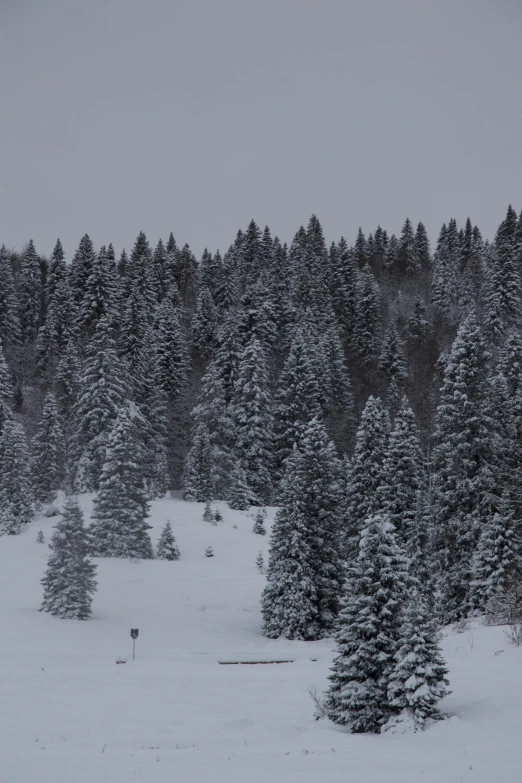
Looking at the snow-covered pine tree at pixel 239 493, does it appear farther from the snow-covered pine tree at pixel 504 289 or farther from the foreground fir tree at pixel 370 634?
the snow-covered pine tree at pixel 504 289

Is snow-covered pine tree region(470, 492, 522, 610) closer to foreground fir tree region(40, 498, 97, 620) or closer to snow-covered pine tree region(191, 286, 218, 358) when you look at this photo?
foreground fir tree region(40, 498, 97, 620)

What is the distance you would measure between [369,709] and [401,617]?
1871 millimetres

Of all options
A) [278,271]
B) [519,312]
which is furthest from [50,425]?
[519,312]

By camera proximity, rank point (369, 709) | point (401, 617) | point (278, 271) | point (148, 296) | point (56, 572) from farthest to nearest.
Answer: point (278, 271) < point (148, 296) < point (56, 572) < point (401, 617) < point (369, 709)

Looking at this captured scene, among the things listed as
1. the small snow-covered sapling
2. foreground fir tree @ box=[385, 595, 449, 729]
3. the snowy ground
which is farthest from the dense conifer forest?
the small snow-covered sapling

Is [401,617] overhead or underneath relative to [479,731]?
overhead

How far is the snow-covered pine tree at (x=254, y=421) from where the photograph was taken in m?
55.1


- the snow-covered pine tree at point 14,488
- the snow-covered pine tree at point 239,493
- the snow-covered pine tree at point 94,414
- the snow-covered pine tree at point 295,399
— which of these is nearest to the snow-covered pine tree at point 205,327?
the snow-covered pine tree at point 295,399

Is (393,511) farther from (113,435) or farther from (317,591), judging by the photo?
(113,435)

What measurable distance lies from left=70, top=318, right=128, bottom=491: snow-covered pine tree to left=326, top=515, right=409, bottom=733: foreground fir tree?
34.5 m

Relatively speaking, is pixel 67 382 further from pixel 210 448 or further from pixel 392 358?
pixel 392 358

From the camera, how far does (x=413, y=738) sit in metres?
10.4

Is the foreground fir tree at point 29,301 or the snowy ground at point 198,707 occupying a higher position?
the foreground fir tree at point 29,301

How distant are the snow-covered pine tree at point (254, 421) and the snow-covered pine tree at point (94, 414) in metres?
11.7
